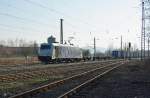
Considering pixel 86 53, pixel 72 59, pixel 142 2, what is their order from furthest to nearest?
pixel 86 53 → pixel 72 59 → pixel 142 2

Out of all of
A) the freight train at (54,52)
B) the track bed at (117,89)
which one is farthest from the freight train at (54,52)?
the track bed at (117,89)

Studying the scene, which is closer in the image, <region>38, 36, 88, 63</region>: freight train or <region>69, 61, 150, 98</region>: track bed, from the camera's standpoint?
<region>69, 61, 150, 98</region>: track bed

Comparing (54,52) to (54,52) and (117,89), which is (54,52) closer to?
(54,52)

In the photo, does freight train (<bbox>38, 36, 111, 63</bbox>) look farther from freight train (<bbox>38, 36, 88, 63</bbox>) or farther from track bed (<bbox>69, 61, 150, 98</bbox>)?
track bed (<bbox>69, 61, 150, 98</bbox>)

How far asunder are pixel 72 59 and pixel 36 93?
4830 cm

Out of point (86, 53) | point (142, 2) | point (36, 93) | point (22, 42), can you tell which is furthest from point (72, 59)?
point (22, 42)

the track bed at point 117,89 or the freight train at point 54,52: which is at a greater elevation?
the freight train at point 54,52

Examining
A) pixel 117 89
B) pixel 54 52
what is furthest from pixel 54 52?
pixel 117 89

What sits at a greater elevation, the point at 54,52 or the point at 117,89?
the point at 54,52

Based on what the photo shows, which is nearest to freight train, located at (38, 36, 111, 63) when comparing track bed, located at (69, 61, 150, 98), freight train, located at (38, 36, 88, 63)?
freight train, located at (38, 36, 88, 63)

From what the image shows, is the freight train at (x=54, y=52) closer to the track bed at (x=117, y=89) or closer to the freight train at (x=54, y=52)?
the freight train at (x=54, y=52)

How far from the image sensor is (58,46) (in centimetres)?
5219

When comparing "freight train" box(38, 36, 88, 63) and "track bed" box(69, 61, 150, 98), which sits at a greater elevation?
"freight train" box(38, 36, 88, 63)

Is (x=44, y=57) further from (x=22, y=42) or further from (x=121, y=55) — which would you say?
(x=22, y=42)
